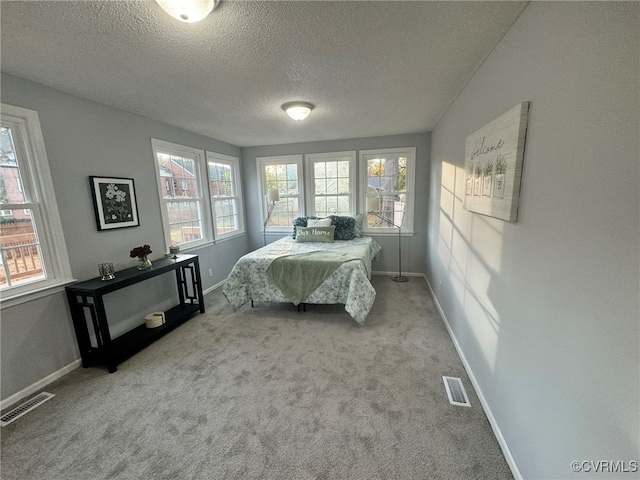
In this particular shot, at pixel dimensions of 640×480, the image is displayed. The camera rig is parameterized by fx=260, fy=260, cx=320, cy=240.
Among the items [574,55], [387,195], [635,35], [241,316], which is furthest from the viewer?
[387,195]

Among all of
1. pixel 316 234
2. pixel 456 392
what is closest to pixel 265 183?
pixel 316 234

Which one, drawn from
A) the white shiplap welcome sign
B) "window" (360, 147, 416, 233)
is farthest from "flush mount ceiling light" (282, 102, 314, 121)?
"window" (360, 147, 416, 233)

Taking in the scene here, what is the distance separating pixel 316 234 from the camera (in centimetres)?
420

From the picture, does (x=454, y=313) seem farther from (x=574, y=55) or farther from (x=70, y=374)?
(x=70, y=374)

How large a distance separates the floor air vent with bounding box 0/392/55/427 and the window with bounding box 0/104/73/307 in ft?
2.47

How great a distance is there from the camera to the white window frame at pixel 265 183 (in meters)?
4.88

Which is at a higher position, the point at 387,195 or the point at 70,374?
the point at 387,195

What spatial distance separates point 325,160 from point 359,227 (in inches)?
54.3

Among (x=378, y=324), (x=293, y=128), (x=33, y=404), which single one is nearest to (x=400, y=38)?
(x=293, y=128)

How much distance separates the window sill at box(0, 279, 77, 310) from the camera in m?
1.92

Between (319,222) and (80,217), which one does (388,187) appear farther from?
(80,217)

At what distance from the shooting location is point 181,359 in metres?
2.44

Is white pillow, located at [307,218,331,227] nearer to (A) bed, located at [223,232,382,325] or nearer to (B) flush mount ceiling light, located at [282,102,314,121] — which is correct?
(A) bed, located at [223,232,382,325]

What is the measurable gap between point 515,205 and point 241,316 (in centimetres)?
302
